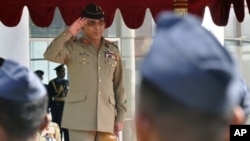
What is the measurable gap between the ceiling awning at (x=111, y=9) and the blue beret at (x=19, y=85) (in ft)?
9.65

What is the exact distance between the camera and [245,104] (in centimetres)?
172

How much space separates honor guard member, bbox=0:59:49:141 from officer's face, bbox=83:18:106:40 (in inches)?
100

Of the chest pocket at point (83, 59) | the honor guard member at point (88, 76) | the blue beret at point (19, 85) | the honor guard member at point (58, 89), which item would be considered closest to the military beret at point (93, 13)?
the honor guard member at point (88, 76)

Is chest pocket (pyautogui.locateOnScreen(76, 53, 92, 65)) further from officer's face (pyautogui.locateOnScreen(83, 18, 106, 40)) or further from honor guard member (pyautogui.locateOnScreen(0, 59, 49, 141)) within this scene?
honor guard member (pyautogui.locateOnScreen(0, 59, 49, 141))

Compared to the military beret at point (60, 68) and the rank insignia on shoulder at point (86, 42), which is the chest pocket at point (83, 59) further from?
the military beret at point (60, 68)

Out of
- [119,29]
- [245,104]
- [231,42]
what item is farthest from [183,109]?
[231,42]

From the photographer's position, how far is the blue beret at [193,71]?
38.8 inches

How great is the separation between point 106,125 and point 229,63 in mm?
3060

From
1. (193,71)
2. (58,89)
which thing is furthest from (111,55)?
(193,71)

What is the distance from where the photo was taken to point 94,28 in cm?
402

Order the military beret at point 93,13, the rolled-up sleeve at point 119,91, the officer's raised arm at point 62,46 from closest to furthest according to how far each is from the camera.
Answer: the officer's raised arm at point 62,46, the military beret at point 93,13, the rolled-up sleeve at point 119,91

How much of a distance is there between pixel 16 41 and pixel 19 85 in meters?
3.91

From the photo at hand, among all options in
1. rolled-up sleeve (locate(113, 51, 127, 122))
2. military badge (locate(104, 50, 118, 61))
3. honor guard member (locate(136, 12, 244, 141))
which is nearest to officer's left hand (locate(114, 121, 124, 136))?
rolled-up sleeve (locate(113, 51, 127, 122))

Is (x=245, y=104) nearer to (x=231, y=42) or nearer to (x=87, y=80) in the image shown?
(x=87, y=80)
